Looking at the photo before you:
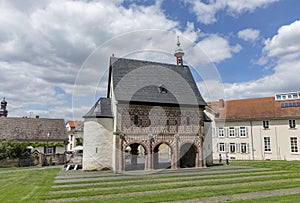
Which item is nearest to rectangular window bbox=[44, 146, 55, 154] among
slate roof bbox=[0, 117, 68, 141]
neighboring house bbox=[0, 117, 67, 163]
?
neighboring house bbox=[0, 117, 67, 163]

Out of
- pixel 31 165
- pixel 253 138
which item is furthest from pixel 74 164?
pixel 253 138

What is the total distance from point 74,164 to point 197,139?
1303 centimetres

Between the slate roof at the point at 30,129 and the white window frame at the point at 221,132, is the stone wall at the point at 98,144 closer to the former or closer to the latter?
the slate roof at the point at 30,129

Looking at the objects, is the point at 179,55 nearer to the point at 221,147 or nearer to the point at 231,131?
the point at 231,131

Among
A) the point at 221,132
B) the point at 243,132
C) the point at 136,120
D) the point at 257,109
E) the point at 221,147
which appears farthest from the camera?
the point at 221,132

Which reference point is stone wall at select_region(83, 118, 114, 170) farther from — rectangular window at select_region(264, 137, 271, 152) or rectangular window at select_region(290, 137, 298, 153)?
rectangular window at select_region(290, 137, 298, 153)

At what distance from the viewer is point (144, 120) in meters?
22.5

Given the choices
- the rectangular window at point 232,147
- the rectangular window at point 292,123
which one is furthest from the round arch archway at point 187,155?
the rectangular window at point 292,123

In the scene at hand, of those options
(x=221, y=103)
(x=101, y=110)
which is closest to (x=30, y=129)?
(x=101, y=110)

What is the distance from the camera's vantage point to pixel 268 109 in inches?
1373

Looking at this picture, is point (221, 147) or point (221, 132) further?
point (221, 132)

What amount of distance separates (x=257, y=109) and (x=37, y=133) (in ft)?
113

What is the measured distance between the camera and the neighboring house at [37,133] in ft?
114

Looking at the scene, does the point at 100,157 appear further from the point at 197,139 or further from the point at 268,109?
the point at 268,109
